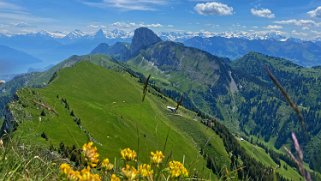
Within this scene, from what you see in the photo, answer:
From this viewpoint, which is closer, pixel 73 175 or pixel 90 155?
pixel 73 175

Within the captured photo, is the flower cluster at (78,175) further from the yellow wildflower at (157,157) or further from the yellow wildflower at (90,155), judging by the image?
the yellow wildflower at (157,157)

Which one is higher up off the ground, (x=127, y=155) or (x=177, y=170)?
(x=127, y=155)

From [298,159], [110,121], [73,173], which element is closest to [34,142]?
[73,173]

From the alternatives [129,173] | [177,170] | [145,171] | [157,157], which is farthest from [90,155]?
[177,170]

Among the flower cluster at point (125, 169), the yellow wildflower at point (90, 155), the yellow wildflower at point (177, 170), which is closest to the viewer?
the flower cluster at point (125, 169)

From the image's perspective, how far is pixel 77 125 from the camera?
154750mm

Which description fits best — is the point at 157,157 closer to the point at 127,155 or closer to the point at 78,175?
the point at 127,155

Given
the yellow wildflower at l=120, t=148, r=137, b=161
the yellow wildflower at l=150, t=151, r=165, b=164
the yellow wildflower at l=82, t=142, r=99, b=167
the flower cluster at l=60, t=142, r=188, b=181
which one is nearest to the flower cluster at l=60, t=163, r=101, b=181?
the flower cluster at l=60, t=142, r=188, b=181

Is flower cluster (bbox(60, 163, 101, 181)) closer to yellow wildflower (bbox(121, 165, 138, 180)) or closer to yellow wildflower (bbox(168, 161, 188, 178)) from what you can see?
yellow wildflower (bbox(121, 165, 138, 180))

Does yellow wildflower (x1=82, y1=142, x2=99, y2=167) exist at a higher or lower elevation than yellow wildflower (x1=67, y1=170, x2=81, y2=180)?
higher

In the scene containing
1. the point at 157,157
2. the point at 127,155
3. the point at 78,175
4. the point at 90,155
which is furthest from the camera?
the point at 157,157

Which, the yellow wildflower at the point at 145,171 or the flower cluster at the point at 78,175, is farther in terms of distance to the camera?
the yellow wildflower at the point at 145,171

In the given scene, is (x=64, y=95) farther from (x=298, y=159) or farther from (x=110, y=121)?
(x=298, y=159)

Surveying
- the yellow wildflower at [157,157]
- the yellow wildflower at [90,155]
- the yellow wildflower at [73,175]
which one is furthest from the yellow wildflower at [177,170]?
the yellow wildflower at [73,175]
